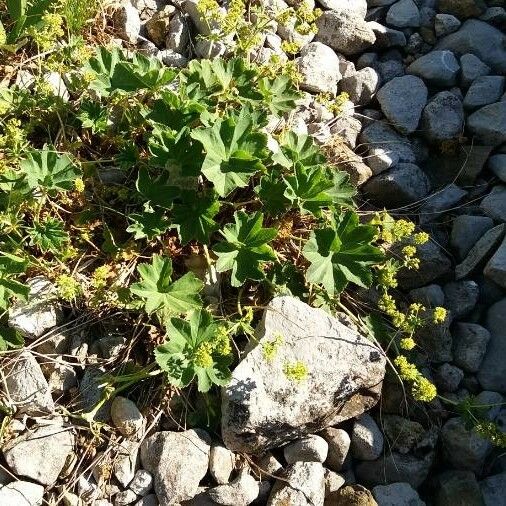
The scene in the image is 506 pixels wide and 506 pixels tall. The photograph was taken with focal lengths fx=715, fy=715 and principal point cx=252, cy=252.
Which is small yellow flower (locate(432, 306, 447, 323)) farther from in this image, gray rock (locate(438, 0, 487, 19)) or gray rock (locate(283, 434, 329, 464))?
gray rock (locate(438, 0, 487, 19))

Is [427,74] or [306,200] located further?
[427,74]

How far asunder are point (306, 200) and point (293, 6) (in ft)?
4.68

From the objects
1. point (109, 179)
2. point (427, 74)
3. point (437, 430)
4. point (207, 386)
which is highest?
point (427, 74)

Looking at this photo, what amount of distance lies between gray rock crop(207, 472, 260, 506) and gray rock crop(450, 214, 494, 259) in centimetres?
150

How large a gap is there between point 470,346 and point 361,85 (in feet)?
4.97

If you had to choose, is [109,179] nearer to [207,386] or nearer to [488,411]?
[207,386]

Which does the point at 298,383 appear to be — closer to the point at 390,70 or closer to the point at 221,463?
the point at 221,463

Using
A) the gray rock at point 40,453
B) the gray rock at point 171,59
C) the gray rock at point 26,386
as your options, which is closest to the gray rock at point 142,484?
the gray rock at point 40,453

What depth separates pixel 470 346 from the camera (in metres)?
3.19

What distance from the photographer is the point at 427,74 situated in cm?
387

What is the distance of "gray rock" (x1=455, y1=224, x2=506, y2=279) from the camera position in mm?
3340

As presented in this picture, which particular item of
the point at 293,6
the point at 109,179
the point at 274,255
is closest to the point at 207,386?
the point at 274,255

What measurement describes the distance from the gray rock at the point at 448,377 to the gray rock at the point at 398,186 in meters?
0.86

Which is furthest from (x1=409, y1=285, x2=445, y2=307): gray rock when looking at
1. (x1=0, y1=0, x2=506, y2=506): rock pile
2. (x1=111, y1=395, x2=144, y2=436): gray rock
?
(x1=111, y1=395, x2=144, y2=436): gray rock
